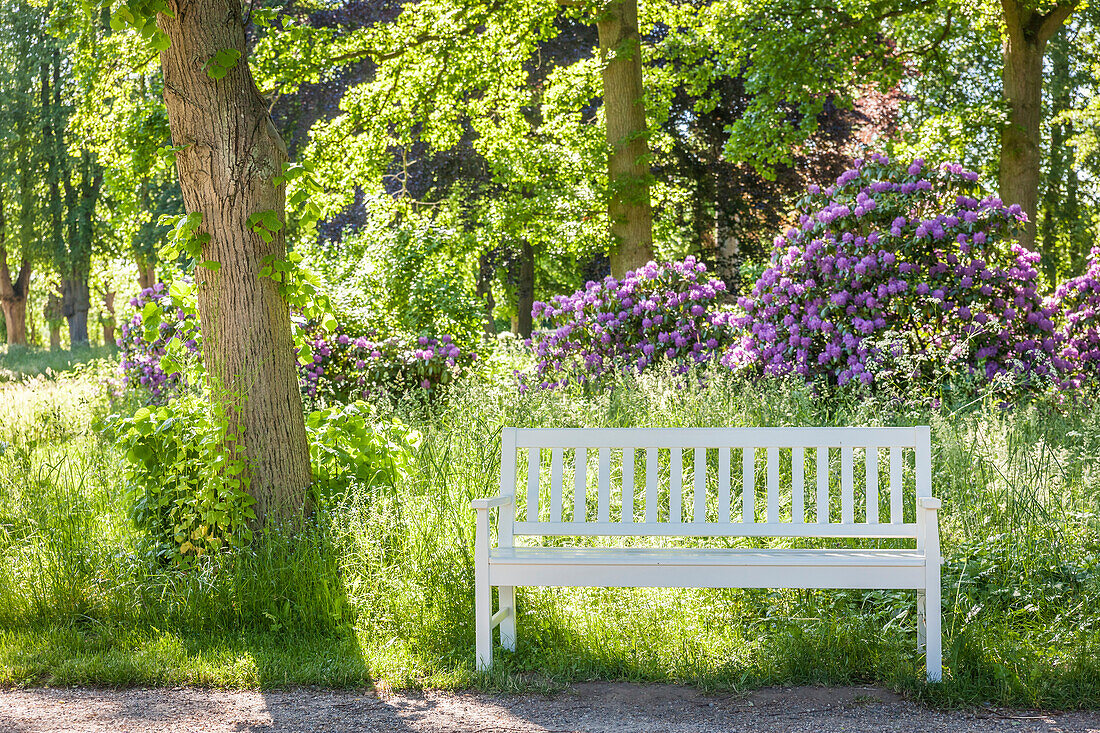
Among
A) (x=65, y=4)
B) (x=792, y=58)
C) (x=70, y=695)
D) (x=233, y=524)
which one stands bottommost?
(x=70, y=695)

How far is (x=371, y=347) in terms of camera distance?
9.02m

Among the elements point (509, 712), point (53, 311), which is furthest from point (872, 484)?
point (53, 311)

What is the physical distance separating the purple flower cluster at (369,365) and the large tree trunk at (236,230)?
13.7ft

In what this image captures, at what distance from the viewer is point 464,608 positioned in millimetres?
4078

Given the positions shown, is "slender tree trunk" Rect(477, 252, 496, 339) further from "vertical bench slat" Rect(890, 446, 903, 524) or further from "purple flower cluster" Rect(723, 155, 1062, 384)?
"vertical bench slat" Rect(890, 446, 903, 524)

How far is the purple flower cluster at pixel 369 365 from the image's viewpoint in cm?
893

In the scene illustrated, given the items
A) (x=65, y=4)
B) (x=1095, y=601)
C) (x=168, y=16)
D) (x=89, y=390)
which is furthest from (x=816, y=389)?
(x=89, y=390)

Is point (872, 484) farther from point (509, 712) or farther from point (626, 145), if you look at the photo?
point (626, 145)

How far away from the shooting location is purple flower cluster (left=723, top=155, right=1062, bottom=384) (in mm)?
7176

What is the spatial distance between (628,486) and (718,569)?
28.5 inches

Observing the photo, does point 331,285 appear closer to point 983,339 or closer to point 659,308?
point 659,308

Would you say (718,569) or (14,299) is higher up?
(14,299)

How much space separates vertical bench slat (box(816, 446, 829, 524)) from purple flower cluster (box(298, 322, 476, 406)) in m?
5.38

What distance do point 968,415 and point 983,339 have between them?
1.72 meters
